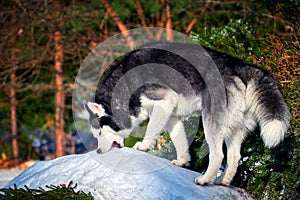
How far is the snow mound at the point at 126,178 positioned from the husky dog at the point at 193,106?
0.18 m

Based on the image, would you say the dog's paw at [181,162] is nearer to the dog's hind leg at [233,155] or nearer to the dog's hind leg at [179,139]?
the dog's hind leg at [179,139]

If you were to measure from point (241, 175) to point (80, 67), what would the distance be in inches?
276

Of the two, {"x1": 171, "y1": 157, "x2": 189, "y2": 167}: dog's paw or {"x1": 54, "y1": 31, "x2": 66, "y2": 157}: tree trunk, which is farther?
{"x1": 54, "y1": 31, "x2": 66, "y2": 157}: tree trunk

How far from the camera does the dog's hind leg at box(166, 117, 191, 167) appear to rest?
569 centimetres

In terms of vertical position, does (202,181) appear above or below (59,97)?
below

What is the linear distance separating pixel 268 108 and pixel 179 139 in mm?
1238

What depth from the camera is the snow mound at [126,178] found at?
15.6 ft

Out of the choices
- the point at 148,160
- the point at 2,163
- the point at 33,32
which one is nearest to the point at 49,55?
the point at 33,32

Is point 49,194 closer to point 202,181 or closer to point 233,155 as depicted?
point 202,181

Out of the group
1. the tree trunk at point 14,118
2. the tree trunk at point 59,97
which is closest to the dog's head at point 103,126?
the tree trunk at point 59,97

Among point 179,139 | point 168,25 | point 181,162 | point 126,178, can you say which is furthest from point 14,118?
point 126,178

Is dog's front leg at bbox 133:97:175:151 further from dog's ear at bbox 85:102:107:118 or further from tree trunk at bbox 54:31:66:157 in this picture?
tree trunk at bbox 54:31:66:157

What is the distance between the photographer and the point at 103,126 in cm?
580

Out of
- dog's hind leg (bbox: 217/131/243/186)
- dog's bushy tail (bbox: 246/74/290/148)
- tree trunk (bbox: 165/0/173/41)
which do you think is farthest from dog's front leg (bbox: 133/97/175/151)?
tree trunk (bbox: 165/0/173/41)
